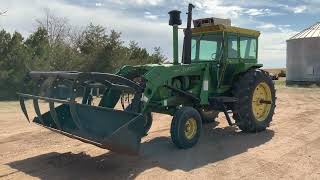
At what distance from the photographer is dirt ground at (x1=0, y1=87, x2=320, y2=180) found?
662 cm

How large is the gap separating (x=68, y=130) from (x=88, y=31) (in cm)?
1869

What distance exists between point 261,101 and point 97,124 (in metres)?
3.99

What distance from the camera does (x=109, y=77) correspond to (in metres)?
7.36

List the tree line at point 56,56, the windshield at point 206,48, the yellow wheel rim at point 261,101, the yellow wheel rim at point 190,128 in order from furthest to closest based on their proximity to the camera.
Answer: the tree line at point 56,56
the yellow wheel rim at point 261,101
the windshield at point 206,48
the yellow wheel rim at point 190,128

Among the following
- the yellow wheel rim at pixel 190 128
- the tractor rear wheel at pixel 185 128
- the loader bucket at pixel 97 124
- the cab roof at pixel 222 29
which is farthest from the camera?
the cab roof at pixel 222 29

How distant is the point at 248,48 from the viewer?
1014 centimetres

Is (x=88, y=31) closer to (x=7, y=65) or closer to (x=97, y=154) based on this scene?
(x=7, y=65)

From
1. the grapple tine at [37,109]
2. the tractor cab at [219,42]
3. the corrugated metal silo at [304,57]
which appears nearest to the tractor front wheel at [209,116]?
the tractor cab at [219,42]

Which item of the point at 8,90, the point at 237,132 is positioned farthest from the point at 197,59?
the point at 8,90

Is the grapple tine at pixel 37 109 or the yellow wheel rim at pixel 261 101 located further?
the yellow wheel rim at pixel 261 101

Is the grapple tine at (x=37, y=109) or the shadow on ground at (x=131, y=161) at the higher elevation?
the grapple tine at (x=37, y=109)

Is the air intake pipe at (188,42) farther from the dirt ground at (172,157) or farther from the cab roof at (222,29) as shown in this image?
the dirt ground at (172,157)

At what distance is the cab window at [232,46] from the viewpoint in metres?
9.52

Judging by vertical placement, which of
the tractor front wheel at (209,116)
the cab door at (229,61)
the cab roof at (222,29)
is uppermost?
the cab roof at (222,29)
